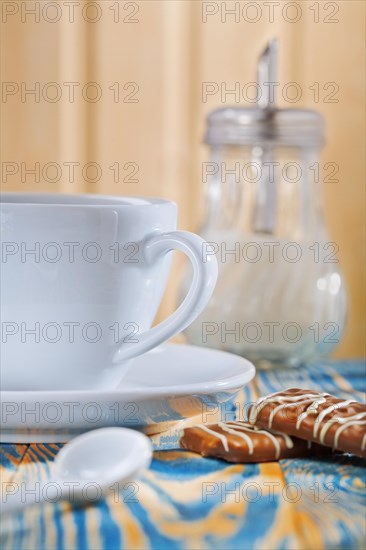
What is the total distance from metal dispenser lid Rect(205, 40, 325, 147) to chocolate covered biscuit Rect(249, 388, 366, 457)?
369mm

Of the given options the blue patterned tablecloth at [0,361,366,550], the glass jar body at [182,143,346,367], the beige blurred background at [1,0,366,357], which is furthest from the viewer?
the beige blurred background at [1,0,366,357]

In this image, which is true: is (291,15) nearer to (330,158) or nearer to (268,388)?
(330,158)

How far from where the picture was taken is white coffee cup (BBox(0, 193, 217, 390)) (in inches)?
21.8

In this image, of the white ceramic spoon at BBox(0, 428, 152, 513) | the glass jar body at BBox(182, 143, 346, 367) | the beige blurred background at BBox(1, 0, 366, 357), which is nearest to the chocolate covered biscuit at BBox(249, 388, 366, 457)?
the white ceramic spoon at BBox(0, 428, 152, 513)

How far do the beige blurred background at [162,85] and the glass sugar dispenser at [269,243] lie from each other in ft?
0.74

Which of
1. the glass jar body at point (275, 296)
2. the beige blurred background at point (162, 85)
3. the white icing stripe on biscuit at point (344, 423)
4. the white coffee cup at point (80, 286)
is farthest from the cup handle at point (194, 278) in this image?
the beige blurred background at point (162, 85)

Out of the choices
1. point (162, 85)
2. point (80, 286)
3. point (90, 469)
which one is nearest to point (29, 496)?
point (90, 469)

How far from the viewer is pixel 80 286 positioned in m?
0.57

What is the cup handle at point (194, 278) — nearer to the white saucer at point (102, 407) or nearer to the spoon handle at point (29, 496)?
the white saucer at point (102, 407)

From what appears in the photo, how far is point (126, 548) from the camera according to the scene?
1.27ft

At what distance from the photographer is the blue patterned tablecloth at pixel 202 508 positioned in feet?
1.30

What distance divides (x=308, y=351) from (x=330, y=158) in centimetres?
35

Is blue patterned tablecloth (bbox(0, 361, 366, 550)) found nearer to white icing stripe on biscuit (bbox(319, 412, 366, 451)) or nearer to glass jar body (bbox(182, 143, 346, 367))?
white icing stripe on biscuit (bbox(319, 412, 366, 451))

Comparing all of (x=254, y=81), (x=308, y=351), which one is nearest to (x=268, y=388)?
(x=308, y=351)
